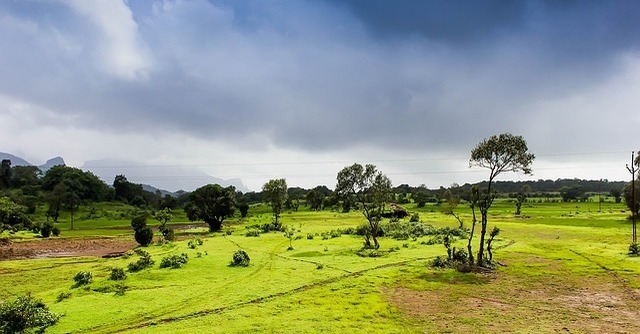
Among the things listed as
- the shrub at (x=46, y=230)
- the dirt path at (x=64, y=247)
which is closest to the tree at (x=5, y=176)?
the shrub at (x=46, y=230)

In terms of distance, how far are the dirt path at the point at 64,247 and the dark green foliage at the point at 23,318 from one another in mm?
30331

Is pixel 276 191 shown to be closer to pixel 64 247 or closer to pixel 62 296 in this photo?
pixel 64 247

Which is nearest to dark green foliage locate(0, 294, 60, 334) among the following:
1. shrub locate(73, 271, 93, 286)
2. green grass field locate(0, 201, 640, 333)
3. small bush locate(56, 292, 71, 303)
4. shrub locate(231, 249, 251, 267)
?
green grass field locate(0, 201, 640, 333)

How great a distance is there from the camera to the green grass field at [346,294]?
19.4m

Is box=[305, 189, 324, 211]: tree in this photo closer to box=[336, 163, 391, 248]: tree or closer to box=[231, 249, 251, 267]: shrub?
box=[336, 163, 391, 248]: tree

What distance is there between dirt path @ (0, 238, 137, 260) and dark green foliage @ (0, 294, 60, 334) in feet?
99.5

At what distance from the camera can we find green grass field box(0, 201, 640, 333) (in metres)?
19.4

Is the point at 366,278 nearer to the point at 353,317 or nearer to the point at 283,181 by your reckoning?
the point at 353,317

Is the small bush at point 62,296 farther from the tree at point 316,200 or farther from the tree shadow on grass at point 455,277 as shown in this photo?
the tree at point 316,200

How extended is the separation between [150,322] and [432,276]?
1866 cm

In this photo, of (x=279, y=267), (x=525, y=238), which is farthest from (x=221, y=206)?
(x=525, y=238)

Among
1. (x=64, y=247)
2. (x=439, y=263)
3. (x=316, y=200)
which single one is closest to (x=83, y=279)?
(x=439, y=263)

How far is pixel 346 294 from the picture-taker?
2431 centimetres

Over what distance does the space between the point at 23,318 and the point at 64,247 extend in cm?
4090
